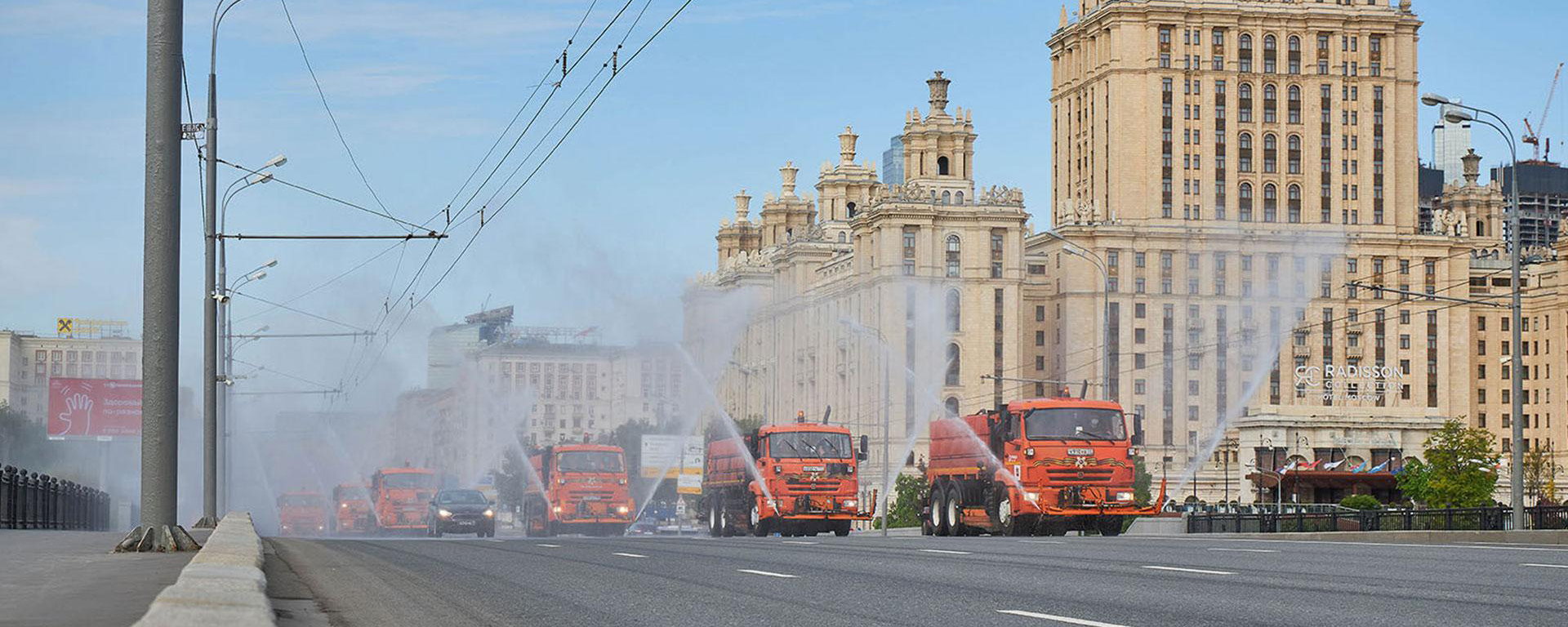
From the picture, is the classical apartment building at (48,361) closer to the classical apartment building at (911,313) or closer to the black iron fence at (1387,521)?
the classical apartment building at (911,313)

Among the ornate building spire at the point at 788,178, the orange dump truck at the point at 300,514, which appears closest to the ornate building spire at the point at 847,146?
the ornate building spire at the point at 788,178

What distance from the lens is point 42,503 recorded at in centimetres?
5081

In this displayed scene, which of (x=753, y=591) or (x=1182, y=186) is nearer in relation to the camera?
(x=753, y=591)

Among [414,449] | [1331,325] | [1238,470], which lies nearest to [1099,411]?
[414,449]

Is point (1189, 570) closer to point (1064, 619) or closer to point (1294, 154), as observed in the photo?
point (1064, 619)

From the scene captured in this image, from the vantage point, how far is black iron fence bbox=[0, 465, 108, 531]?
4278 centimetres

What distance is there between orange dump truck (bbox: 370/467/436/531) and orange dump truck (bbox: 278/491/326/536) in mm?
13301

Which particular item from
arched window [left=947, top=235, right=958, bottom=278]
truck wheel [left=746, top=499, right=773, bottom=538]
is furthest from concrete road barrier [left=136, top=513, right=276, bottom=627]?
arched window [left=947, top=235, right=958, bottom=278]

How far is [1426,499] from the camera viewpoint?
3888 inches

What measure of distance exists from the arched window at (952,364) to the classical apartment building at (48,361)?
62763 millimetres

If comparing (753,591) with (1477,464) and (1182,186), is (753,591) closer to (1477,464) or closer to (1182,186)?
(1477,464)

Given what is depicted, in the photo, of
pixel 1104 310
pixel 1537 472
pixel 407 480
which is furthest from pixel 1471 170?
pixel 407 480

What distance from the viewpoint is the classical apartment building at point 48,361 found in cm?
16250

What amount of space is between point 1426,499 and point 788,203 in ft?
335
